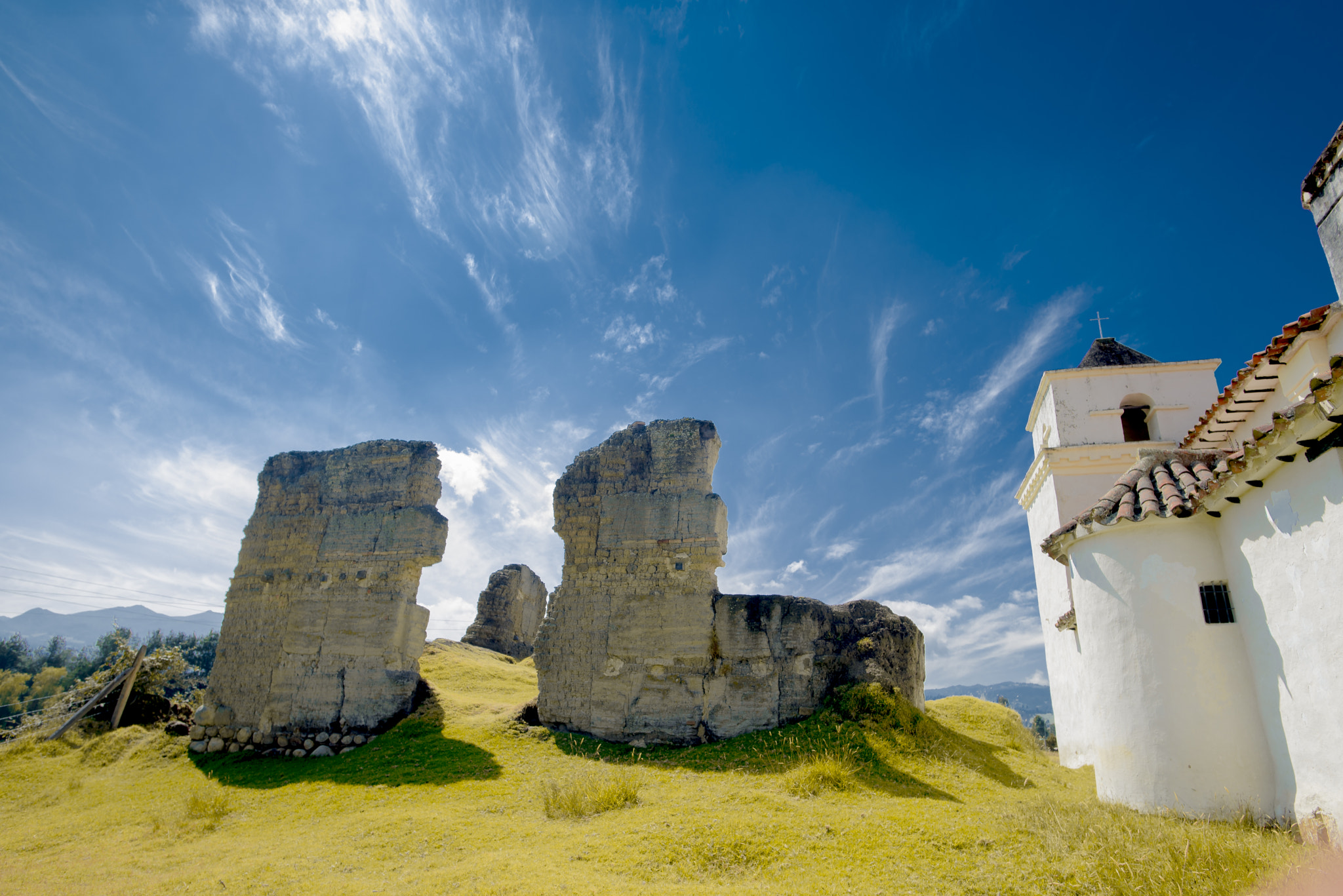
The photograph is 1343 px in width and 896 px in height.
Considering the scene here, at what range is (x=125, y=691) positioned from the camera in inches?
504

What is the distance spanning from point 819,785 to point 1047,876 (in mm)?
3220

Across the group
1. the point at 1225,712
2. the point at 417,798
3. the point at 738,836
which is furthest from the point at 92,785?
the point at 1225,712

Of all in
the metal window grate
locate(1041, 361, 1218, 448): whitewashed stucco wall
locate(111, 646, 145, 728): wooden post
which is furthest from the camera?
locate(1041, 361, 1218, 448): whitewashed stucco wall

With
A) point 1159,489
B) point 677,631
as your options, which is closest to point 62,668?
point 677,631

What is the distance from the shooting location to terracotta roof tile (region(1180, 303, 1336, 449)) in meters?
7.50

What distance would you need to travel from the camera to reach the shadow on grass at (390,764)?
9508mm

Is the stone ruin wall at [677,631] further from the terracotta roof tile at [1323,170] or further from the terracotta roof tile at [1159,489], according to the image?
the terracotta roof tile at [1323,170]

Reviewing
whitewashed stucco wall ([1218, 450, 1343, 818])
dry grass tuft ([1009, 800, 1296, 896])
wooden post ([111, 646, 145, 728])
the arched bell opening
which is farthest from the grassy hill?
the arched bell opening

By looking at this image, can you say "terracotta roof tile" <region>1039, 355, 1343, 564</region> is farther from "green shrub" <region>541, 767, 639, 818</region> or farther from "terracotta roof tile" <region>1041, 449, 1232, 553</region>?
"green shrub" <region>541, 767, 639, 818</region>

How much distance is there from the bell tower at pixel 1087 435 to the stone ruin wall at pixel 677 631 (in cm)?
433

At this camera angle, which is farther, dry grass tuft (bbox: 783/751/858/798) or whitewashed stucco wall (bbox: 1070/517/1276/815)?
dry grass tuft (bbox: 783/751/858/798)

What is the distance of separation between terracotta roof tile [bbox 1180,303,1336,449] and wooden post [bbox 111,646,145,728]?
18.5 metres

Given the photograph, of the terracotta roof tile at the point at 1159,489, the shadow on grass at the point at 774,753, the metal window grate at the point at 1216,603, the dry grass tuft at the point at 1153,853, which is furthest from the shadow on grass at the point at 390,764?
the metal window grate at the point at 1216,603

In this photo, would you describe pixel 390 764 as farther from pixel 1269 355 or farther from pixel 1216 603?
pixel 1269 355
